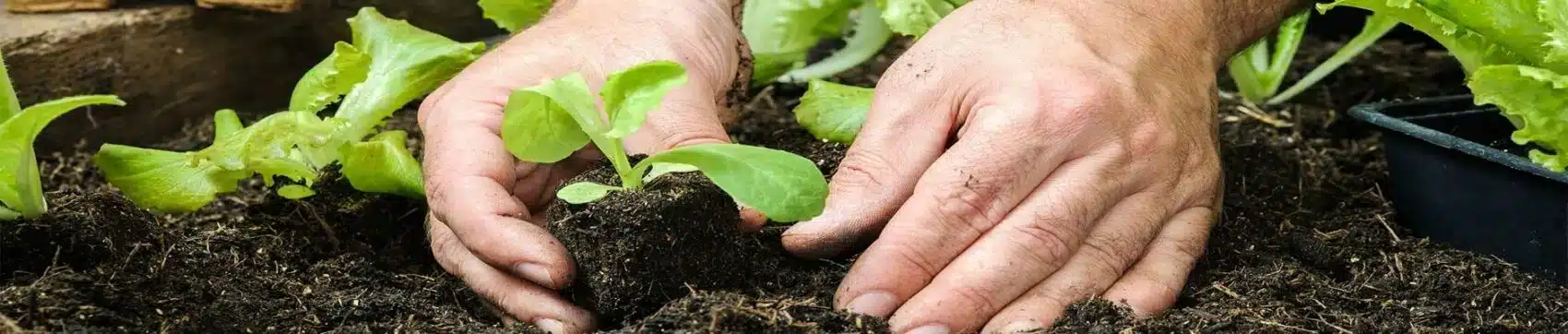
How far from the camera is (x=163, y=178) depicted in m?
1.61

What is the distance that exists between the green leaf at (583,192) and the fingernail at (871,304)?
250 mm

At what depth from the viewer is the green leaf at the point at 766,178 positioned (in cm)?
106

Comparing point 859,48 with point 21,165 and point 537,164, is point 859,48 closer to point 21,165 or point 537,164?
point 537,164

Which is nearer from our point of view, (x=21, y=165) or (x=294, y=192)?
(x=21, y=165)

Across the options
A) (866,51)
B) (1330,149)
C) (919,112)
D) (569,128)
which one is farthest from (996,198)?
(866,51)

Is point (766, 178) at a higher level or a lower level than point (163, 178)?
higher

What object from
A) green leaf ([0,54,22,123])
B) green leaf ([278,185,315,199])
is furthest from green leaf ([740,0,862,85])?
green leaf ([0,54,22,123])

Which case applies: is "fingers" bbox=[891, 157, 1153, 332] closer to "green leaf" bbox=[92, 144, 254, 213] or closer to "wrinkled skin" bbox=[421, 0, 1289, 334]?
"wrinkled skin" bbox=[421, 0, 1289, 334]

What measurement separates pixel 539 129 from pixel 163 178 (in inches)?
27.7

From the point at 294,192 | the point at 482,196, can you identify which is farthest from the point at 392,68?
the point at 482,196

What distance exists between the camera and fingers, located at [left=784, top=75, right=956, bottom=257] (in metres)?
1.25

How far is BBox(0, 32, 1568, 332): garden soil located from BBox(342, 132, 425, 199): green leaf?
0.22 feet

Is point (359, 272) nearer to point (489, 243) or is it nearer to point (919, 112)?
point (489, 243)

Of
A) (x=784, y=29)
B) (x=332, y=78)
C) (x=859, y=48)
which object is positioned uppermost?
(x=332, y=78)
